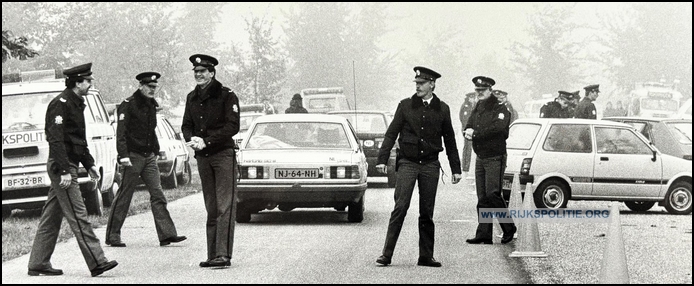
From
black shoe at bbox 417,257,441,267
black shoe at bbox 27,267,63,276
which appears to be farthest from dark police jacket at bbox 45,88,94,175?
black shoe at bbox 417,257,441,267

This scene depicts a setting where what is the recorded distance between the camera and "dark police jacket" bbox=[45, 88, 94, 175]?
Result: 9.34 m

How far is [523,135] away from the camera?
669 inches

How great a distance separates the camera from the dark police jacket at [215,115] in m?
10.0

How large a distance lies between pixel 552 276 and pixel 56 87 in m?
8.50

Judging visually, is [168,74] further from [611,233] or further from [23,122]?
[611,233]

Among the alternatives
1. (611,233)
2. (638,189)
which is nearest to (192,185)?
(638,189)

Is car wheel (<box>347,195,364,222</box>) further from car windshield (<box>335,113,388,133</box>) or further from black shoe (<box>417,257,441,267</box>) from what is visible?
car windshield (<box>335,113,388,133</box>)

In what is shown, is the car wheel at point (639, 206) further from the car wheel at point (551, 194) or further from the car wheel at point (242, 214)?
the car wheel at point (242, 214)

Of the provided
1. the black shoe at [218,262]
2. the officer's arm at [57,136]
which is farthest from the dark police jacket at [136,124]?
the black shoe at [218,262]

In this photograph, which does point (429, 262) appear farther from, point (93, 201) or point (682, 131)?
point (682, 131)

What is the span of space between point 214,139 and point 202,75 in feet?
1.92

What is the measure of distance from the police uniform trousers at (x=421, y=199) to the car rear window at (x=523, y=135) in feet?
21.4

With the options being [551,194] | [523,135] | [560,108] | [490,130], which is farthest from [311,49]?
[490,130]

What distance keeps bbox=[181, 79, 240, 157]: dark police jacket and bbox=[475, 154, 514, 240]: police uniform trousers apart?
314 cm
